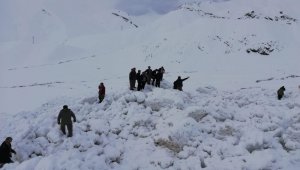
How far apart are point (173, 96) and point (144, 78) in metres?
3.03

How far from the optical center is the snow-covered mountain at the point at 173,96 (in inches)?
651

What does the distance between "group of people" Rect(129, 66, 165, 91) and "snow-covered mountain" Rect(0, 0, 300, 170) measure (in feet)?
1.76

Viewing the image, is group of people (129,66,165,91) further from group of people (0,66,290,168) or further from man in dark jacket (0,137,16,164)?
man in dark jacket (0,137,16,164)

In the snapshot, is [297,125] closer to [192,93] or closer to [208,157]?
[208,157]

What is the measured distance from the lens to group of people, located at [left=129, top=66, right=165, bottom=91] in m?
23.2

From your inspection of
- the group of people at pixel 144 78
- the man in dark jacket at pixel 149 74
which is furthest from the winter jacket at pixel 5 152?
the man in dark jacket at pixel 149 74

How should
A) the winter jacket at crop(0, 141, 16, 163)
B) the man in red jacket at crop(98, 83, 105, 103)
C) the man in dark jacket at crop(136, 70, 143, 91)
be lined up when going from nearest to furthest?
the winter jacket at crop(0, 141, 16, 163) → the man in red jacket at crop(98, 83, 105, 103) → the man in dark jacket at crop(136, 70, 143, 91)

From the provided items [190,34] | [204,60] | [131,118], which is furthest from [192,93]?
[190,34]

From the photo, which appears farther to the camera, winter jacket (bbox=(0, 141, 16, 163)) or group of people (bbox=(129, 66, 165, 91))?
group of people (bbox=(129, 66, 165, 91))

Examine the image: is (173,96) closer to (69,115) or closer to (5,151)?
(69,115)

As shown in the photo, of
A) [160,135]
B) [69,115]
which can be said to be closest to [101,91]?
[69,115]

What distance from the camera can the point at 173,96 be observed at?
20953 millimetres

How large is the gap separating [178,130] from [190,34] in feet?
115

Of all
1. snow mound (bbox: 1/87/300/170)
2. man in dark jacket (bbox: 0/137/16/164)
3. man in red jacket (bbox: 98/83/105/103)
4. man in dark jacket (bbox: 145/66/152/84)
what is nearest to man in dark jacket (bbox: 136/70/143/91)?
man in dark jacket (bbox: 145/66/152/84)
